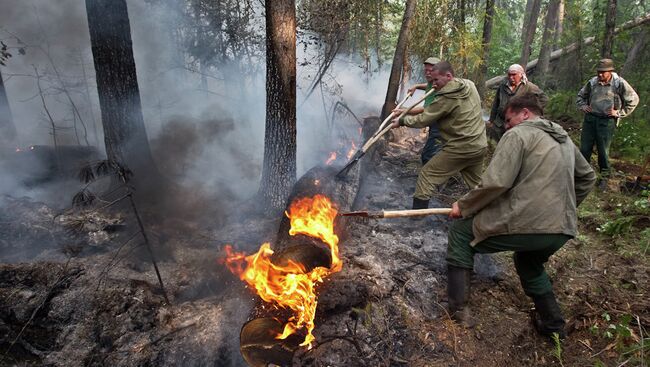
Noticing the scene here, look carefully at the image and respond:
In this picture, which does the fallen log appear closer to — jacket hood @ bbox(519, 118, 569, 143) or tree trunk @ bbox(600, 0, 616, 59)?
jacket hood @ bbox(519, 118, 569, 143)

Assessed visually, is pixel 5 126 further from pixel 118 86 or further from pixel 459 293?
pixel 459 293

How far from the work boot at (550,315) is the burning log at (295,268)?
169 cm

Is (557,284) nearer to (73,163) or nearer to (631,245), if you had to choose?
(631,245)

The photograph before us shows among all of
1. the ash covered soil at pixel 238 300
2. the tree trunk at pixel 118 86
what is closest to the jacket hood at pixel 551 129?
the ash covered soil at pixel 238 300

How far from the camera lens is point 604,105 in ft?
18.9

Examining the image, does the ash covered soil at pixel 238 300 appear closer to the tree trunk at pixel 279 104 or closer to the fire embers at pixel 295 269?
the fire embers at pixel 295 269

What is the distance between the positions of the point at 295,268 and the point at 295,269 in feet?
0.04

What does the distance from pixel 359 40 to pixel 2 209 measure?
13182 millimetres

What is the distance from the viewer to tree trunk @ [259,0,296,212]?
186 inches

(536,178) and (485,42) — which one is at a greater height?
(485,42)

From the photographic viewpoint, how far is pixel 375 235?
4.97 m

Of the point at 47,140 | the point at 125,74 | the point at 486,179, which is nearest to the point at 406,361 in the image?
the point at 486,179

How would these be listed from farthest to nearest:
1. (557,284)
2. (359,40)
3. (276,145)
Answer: (359,40)
(276,145)
(557,284)

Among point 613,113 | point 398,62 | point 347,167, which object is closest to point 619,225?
point 613,113
